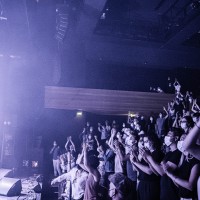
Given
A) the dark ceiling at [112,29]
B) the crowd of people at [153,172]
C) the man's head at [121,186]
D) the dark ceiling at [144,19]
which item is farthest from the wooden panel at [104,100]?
the man's head at [121,186]

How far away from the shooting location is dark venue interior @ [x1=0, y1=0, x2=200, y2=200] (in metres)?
3.62

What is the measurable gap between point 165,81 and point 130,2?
130 inches

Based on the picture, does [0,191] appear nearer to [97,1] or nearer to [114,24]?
[97,1]

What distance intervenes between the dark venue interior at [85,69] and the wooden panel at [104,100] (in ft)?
0.11

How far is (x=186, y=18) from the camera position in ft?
20.0

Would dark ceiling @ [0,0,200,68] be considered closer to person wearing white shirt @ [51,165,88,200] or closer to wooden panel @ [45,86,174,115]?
wooden panel @ [45,86,174,115]

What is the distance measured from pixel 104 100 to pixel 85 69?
1.88m

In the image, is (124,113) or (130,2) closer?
(130,2)

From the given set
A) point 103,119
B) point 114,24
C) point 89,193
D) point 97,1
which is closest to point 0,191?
point 89,193

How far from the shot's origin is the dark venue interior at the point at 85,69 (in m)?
3.62

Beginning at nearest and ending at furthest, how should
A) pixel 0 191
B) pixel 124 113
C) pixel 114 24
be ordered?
1. pixel 0 191
2. pixel 114 24
3. pixel 124 113

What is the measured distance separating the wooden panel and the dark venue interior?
3 centimetres

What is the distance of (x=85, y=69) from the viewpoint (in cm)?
786

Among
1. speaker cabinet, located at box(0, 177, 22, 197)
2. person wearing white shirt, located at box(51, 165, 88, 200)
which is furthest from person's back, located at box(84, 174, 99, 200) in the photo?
speaker cabinet, located at box(0, 177, 22, 197)
